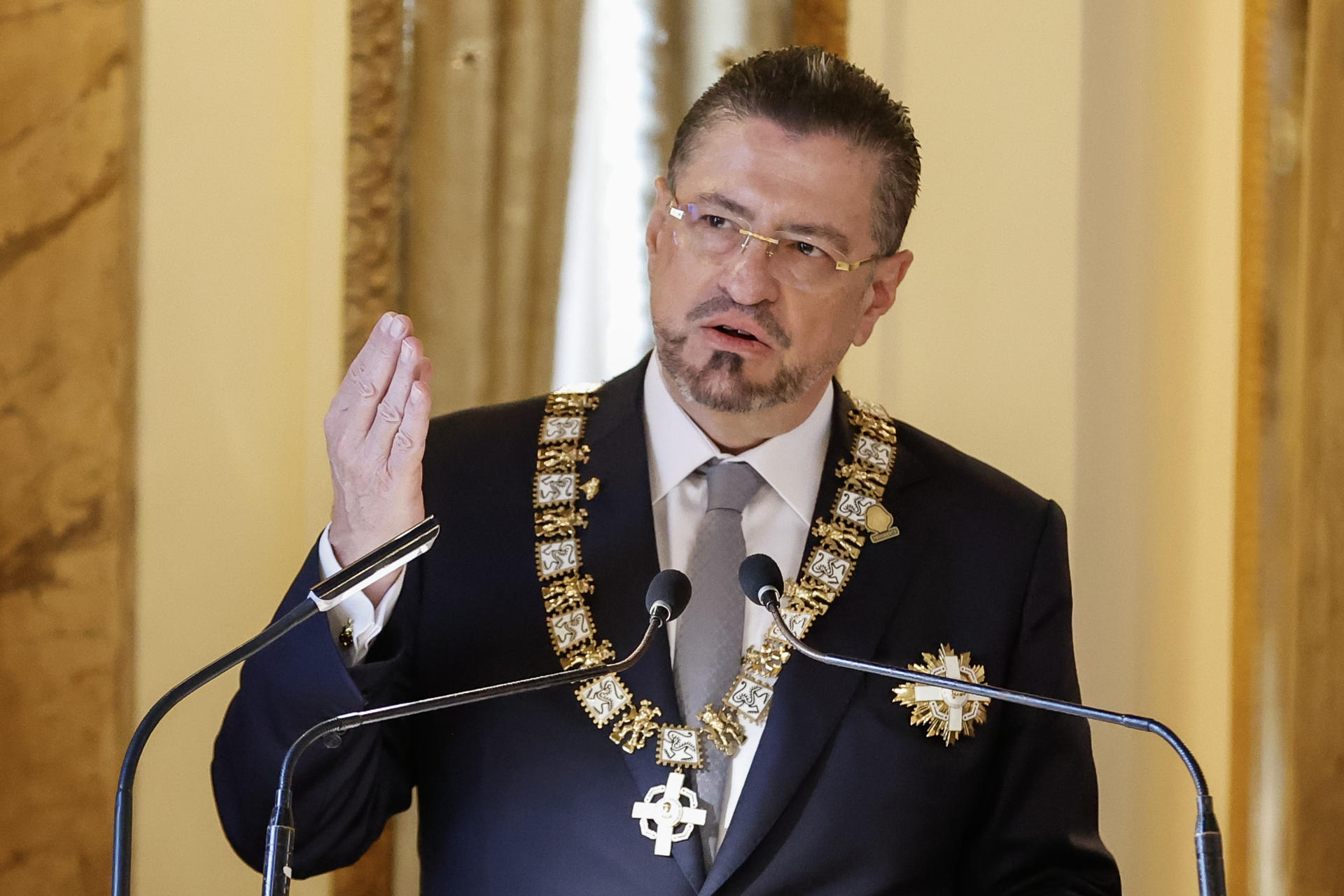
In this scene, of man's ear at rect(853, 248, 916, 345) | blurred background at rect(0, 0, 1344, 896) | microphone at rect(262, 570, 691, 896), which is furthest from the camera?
blurred background at rect(0, 0, 1344, 896)

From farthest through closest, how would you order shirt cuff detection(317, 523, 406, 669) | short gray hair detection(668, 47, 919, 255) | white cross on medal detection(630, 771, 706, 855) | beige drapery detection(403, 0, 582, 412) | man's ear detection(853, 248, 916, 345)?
beige drapery detection(403, 0, 582, 412), man's ear detection(853, 248, 916, 345), short gray hair detection(668, 47, 919, 255), white cross on medal detection(630, 771, 706, 855), shirt cuff detection(317, 523, 406, 669)

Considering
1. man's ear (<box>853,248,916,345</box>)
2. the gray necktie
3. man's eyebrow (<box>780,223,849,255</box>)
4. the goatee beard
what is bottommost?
the gray necktie

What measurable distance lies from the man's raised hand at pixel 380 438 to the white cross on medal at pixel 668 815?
0.46 metres

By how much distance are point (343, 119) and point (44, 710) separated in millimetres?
1055

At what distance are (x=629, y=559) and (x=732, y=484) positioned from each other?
0.16 m

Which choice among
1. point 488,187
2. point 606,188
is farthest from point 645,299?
point 488,187

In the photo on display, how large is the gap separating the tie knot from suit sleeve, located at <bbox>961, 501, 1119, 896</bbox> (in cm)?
40

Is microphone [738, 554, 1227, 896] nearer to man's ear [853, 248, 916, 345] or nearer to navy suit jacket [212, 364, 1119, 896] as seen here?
navy suit jacket [212, 364, 1119, 896]

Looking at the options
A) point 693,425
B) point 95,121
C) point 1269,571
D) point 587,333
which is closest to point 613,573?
point 693,425

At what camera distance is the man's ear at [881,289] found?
2041mm

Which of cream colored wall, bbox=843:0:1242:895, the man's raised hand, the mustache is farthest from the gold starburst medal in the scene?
cream colored wall, bbox=843:0:1242:895

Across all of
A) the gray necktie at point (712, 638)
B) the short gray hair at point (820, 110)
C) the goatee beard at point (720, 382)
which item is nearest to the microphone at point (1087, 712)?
the gray necktie at point (712, 638)

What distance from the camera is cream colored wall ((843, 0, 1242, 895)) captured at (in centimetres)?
256

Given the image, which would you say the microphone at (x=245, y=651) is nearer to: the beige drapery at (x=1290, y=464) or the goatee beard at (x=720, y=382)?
the goatee beard at (x=720, y=382)
